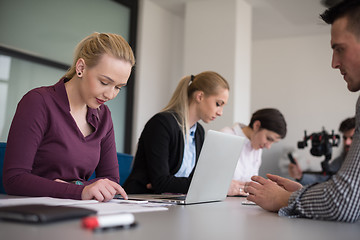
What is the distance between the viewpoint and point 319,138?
3.74 metres

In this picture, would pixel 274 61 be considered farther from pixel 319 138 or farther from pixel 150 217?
pixel 150 217

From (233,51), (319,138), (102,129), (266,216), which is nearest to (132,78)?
(233,51)

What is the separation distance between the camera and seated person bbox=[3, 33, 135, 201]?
4.54ft

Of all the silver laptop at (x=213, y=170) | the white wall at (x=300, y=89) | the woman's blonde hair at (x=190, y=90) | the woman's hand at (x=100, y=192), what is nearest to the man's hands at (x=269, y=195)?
the silver laptop at (x=213, y=170)

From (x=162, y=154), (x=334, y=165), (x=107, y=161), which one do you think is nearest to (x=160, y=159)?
(x=162, y=154)

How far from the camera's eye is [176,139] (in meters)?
2.22

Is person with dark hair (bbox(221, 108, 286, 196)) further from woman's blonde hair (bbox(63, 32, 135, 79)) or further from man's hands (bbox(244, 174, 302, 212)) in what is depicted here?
man's hands (bbox(244, 174, 302, 212))

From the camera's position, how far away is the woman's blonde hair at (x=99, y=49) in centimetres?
159

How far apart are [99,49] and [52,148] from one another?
1.37 feet

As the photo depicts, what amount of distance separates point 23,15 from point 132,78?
1458mm

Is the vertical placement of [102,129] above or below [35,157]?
above

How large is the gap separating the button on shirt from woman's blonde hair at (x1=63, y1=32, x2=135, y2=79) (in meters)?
0.81

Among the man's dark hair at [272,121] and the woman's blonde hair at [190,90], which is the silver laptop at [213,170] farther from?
the man's dark hair at [272,121]

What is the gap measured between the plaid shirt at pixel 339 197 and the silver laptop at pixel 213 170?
35 centimetres
